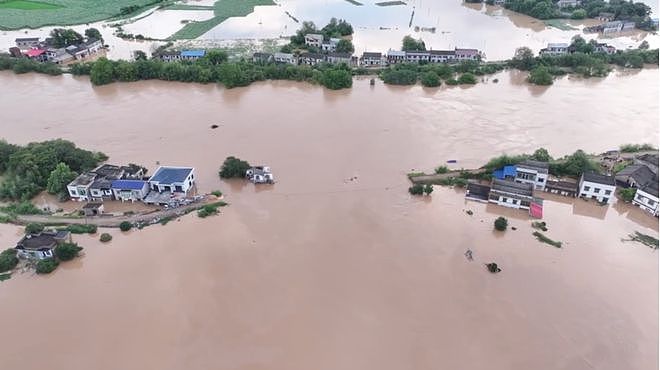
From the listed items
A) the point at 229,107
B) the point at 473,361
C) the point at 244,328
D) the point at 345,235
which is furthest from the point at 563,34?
the point at 244,328

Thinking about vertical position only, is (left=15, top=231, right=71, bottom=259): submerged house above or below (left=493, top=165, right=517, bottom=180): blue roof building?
below

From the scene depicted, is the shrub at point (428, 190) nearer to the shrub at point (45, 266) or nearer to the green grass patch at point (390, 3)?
the shrub at point (45, 266)

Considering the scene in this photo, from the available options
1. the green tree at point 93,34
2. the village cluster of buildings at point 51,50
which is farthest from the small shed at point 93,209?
the green tree at point 93,34

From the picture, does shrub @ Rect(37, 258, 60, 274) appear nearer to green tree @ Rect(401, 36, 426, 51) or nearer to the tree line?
the tree line

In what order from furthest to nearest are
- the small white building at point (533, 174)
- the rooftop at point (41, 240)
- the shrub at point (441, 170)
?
the shrub at point (441, 170)
the small white building at point (533, 174)
the rooftop at point (41, 240)

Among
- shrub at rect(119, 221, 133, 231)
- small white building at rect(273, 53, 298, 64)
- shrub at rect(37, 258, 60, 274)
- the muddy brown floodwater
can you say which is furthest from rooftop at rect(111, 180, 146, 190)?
small white building at rect(273, 53, 298, 64)

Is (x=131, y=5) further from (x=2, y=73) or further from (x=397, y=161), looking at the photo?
(x=397, y=161)
